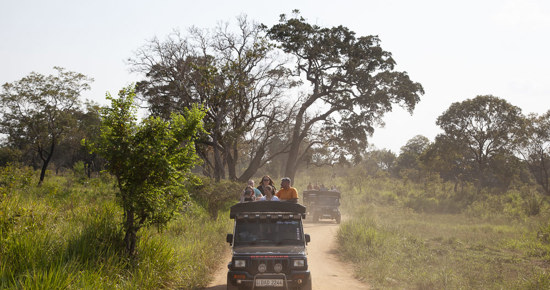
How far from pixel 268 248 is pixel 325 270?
4.02 meters

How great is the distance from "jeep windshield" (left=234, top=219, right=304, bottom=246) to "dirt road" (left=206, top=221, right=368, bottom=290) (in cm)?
140

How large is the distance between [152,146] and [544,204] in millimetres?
28392

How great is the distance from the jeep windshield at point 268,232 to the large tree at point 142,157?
156 cm

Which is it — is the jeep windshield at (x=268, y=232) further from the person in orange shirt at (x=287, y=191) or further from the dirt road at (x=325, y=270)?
the person in orange shirt at (x=287, y=191)

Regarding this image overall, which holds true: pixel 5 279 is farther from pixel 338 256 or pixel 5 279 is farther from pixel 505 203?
pixel 505 203

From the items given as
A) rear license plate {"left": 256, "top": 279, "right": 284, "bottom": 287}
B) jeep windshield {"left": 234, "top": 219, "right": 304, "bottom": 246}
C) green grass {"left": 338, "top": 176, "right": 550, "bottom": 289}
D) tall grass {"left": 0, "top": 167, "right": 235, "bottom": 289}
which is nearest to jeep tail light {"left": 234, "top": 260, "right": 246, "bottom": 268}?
rear license plate {"left": 256, "top": 279, "right": 284, "bottom": 287}

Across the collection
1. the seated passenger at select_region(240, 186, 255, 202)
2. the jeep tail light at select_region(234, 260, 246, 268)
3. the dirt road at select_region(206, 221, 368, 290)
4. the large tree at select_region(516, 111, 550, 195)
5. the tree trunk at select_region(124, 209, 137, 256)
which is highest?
the large tree at select_region(516, 111, 550, 195)

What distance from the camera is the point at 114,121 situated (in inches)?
323

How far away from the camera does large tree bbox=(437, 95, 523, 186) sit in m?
39.6

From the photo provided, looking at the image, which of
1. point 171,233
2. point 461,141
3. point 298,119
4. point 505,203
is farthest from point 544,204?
point 171,233

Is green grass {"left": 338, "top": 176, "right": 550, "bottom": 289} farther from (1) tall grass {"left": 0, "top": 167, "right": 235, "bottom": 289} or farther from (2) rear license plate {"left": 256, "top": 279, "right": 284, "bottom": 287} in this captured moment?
(1) tall grass {"left": 0, "top": 167, "right": 235, "bottom": 289}

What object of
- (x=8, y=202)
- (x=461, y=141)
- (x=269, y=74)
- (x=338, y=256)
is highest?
(x=269, y=74)

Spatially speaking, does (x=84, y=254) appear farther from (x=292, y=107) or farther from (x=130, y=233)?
(x=292, y=107)

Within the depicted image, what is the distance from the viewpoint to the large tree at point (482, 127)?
130 ft
